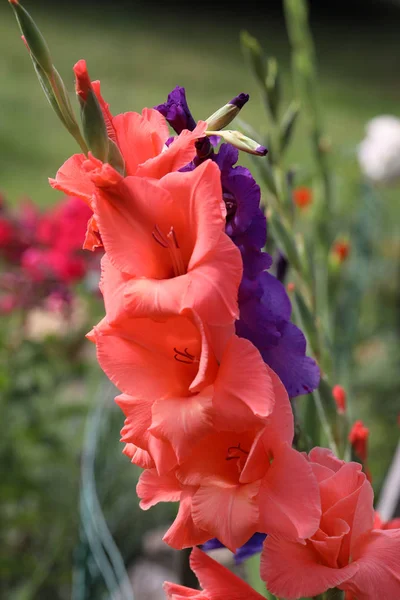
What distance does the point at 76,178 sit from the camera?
27cm

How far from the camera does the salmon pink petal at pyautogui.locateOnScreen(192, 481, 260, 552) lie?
258mm

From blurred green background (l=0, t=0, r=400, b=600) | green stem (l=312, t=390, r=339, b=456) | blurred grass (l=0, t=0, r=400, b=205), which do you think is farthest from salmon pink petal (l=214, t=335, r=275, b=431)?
blurred grass (l=0, t=0, r=400, b=205)

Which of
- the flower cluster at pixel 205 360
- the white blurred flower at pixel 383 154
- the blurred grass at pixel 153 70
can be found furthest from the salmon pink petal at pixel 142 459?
the blurred grass at pixel 153 70

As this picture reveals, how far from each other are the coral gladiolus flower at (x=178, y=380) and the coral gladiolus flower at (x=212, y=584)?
0.06m

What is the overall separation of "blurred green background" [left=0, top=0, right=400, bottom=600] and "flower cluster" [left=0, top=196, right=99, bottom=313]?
72 mm

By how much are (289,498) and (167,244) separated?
0.10 metres

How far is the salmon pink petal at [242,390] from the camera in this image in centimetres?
25

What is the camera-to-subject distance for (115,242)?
256mm

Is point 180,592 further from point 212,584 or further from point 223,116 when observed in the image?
point 223,116

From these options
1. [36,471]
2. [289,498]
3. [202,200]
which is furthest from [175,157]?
[36,471]

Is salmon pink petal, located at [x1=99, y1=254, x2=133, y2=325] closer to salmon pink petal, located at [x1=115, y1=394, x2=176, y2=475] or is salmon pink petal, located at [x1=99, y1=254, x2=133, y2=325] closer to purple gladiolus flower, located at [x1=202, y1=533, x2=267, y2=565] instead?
salmon pink petal, located at [x1=115, y1=394, x2=176, y2=475]

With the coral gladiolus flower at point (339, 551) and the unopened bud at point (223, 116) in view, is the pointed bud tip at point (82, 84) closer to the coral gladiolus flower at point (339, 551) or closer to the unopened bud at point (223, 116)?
the unopened bud at point (223, 116)

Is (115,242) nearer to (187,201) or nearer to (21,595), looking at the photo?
(187,201)

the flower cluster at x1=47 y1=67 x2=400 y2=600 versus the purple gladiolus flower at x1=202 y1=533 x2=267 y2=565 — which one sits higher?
the flower cluster at x1=47 y1=67 x2=400 y2=600
